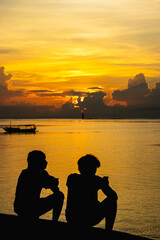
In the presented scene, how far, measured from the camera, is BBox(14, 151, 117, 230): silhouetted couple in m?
6.50

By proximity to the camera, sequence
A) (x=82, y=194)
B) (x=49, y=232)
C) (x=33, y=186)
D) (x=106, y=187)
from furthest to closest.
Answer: (x=33, y=186) → (x=49, y=232) → (x=82, y=194) → (x=106, y=187)

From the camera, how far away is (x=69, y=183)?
6684mm

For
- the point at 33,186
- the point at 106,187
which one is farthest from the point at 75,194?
the point at 33,186

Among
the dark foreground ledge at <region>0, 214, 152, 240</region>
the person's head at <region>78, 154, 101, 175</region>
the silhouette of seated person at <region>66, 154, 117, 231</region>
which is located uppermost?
the person's head at <region>78, 154, 101, 175</region>

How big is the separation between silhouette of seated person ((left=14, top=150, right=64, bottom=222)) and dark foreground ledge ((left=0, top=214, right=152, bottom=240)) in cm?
23

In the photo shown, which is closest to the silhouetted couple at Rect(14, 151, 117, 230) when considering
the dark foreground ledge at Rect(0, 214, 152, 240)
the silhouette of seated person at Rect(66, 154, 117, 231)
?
the silhouette of seated person at Rect(66, 154, 117, 231)

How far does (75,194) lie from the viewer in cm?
666

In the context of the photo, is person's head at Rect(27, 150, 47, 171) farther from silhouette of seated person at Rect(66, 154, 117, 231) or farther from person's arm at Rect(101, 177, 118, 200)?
person's arm at Rect(101, 177, 118, 200)

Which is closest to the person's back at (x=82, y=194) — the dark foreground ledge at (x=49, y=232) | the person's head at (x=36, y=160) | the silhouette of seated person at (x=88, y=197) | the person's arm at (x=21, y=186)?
the silhouette of seated person at (x=88, y=197)

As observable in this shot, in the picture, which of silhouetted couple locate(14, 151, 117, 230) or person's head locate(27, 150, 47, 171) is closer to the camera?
silhouetted couple locate(14, 151, 117, 230)

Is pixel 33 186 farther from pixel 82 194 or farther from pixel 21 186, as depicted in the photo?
pixel 82 194

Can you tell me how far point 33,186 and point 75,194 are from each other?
825mm

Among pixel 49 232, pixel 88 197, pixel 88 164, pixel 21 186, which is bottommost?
pixel 49 232

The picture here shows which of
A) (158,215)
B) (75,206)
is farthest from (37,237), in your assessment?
(158,215)
